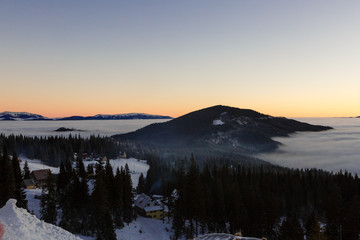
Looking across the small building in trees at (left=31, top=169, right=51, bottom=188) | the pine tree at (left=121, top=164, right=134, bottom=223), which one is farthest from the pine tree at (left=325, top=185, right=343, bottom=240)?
the small building in trees at (left=31, top=169, right=51, bottom=188)

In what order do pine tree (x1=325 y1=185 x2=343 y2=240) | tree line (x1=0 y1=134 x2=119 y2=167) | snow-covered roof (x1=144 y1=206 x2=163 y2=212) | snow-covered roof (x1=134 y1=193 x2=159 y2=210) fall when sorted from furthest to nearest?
tree line (x1=0 y1=134 x2=119 y2=167) → snow-covered roof (x1=134 y1=193 x2=159 y2=210) → snow-covered roof (x1=144 y1=206 x2=163 y2=212) → pine tree (x1=325 y1=185 x2=343 y2=240)

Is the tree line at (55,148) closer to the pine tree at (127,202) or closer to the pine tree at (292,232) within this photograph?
the pine tree at (127,202)

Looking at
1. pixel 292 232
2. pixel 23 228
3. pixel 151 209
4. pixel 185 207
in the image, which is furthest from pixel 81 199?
pixel 292 232

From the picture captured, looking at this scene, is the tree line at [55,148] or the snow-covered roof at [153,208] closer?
the snow-covered roof at [153,208]

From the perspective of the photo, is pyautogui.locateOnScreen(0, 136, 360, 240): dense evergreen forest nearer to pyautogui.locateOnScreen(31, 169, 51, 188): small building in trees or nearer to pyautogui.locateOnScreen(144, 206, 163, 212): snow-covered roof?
pyautogui.locateOnScreen(144, 206, 163, 212): snow-covered roof

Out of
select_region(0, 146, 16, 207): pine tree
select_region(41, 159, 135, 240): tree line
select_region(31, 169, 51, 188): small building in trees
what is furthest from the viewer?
select_region(31, 169, 51, 188): small building in trees

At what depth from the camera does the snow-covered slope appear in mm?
14234

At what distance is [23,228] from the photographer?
585 inches

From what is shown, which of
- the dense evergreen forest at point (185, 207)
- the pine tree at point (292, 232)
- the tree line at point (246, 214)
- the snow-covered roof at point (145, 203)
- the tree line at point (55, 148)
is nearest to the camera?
the dense evergreen forest at point (185, 207)

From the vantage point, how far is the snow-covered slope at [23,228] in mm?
14234

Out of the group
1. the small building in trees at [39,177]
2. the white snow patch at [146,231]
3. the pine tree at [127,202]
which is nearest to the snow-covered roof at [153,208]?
the white snow patch at [146,231]

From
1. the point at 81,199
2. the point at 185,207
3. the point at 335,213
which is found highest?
the point at 185,207

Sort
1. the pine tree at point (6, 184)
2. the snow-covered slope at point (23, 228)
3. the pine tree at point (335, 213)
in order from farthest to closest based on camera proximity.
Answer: the pine tree at point (335, 213), the pine tree at point (6, 184), the snow-covered slope at point (23, 228)

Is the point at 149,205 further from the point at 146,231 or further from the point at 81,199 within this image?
the point at 81,199
